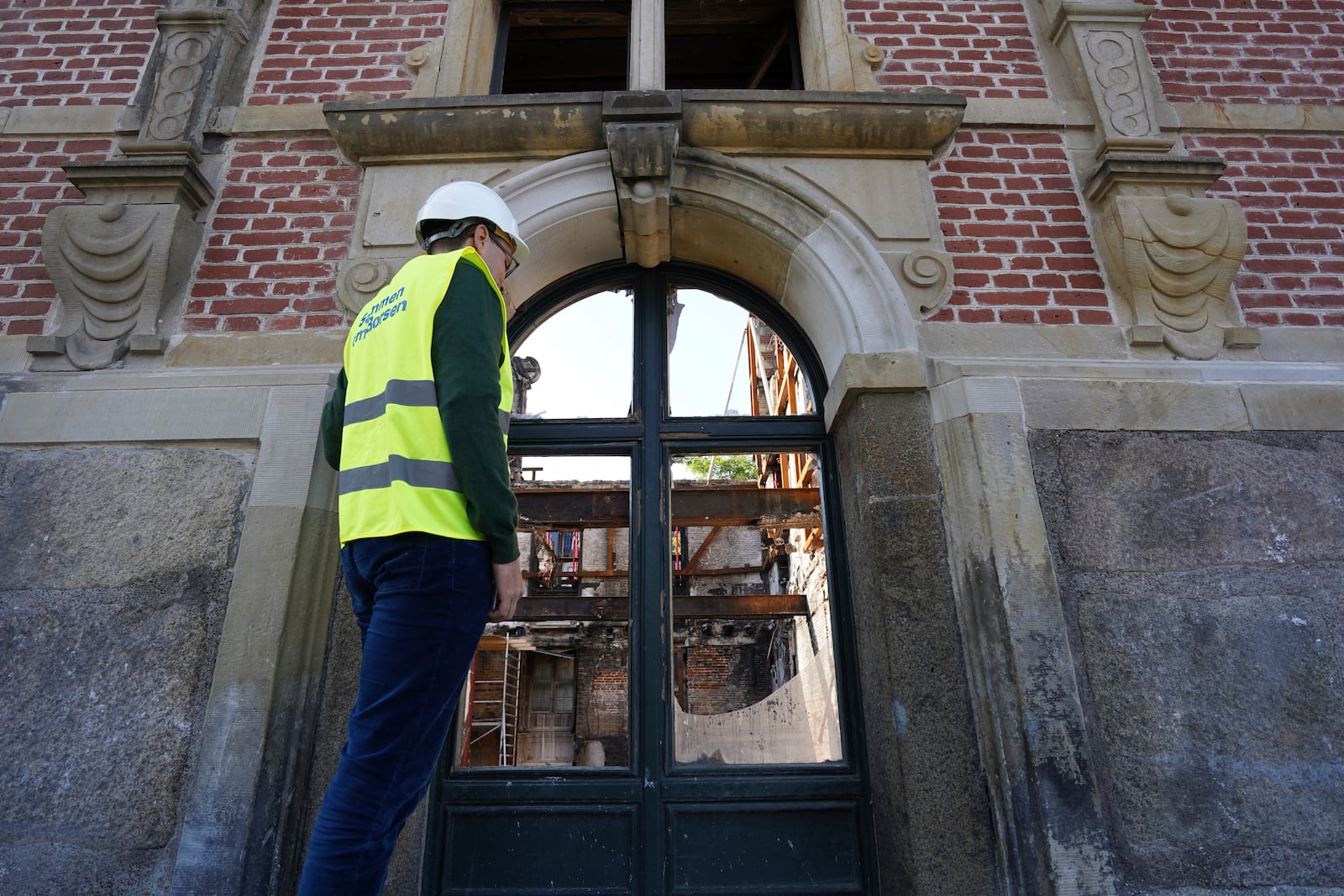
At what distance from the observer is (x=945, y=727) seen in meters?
2.67

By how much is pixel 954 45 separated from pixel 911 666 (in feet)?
9.99

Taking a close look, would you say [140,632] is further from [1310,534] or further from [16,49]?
[1310,534]

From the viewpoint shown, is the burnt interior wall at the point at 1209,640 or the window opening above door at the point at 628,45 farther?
the window opening above door at the point at 628,45

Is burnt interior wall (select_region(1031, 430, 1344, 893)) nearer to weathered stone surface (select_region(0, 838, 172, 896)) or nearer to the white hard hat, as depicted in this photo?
the white hard hat

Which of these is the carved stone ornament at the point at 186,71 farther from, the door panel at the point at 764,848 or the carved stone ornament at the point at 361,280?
the door panel at the point at 764,848

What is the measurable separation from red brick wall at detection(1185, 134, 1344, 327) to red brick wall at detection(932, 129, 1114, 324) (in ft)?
2.22

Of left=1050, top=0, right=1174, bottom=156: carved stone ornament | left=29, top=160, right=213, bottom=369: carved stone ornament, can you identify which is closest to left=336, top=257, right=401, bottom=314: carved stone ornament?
left=29, top=160, right=213, bottom=369: carved stone ornament

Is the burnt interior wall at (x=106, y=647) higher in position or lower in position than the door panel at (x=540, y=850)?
higher

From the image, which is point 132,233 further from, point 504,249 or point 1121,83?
point 1121,83

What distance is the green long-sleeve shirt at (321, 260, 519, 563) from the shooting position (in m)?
1.83

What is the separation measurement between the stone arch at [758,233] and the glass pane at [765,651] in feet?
2.25

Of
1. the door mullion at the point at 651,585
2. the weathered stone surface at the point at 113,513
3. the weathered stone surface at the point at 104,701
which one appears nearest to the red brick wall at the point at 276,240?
the weathered stone surface at the point at 113,513

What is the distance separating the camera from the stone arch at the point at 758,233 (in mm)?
3275

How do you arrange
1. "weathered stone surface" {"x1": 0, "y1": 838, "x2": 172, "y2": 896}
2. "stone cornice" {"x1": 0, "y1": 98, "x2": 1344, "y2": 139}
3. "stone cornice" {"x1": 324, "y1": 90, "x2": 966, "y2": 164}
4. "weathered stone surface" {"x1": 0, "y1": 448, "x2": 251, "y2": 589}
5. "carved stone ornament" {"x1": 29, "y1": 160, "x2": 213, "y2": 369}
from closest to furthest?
"weathered stone surface" {"x1": 0, "y1": 838, "x2": 172, "y2": 896}
"weathered stone surface" {"x1": 0, "y1": 448, "x2": 251, "y2": 589}
"carved stone ornament" {"x1": 29, "y1": 160, "x2": 213, "y2": 369}
"stone cornice" {"x1": 324, "y1": 90, "x2": 966, "y2": 164}
"stone cornice" {"x1": 0, "y1": 98, "x2": 1344, "y2": 139}
